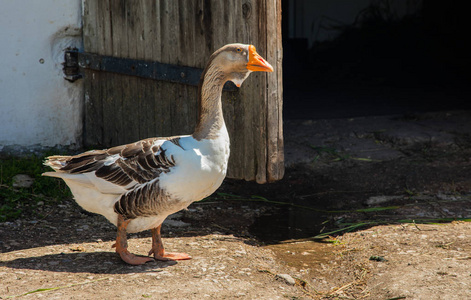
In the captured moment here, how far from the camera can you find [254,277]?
12.2 feet

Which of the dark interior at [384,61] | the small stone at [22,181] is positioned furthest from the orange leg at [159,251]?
the dark interior at [384,61]

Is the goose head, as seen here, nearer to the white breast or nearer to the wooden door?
the white breast

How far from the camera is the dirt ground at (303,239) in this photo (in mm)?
3533

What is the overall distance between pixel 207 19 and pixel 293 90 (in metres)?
5.21

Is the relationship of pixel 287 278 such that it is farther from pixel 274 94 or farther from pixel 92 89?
pixel 92 89

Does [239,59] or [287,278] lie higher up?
[239,59]

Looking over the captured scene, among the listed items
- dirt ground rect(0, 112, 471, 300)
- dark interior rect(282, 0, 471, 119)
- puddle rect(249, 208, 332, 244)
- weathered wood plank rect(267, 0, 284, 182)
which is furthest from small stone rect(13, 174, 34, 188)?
dark interior rect(282, 0, 471, 119)

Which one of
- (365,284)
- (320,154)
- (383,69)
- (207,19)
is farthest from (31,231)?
(383,69)

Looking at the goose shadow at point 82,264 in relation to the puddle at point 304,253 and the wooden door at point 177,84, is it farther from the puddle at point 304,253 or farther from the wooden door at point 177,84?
the wooden door at point 177,84

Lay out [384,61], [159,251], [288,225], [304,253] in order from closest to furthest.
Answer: [159,251], [304,253], [288,225], [384,61]

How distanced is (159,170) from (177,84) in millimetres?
1674

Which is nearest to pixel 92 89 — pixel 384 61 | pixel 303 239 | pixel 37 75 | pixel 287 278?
pixel 37 75

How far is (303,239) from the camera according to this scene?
4652 mm

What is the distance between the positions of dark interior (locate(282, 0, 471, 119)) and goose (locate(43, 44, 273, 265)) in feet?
A: 16.4
